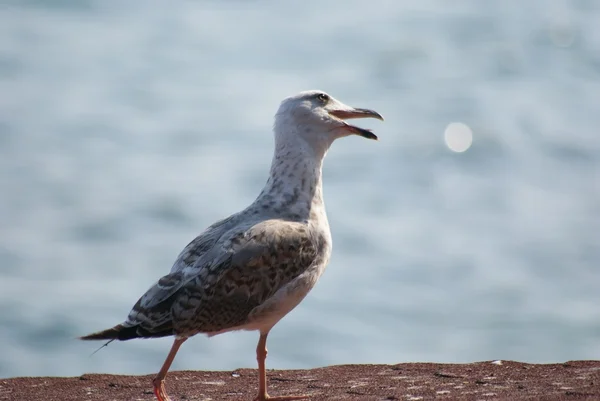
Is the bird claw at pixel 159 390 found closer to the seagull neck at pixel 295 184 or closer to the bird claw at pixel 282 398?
Result: the bird claw at pixel 282 398

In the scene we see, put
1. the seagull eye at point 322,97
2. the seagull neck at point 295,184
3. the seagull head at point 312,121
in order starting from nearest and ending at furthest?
the seagull neck at point 295,184, the seagull head at point 312,121, the seagull eye at point 322,97

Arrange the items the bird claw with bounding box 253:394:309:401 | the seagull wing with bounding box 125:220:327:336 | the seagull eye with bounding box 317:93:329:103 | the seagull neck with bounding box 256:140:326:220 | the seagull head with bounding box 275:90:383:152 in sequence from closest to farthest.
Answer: the seagull wing with bounding box 125:220:327:336 < the bird claw with bounding box 253:394:309:401 < the seagull neck with bounding box 256:140:326:220 < the seagull head with bounding box 275:90:383:152 < the seagull eye with bounding box 317:93:329:103

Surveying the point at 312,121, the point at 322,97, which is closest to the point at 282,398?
the point at 312,121

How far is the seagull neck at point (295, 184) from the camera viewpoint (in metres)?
7.82

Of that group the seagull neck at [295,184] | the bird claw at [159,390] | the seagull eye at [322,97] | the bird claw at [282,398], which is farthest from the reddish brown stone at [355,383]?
the seagull eye at [322,97]

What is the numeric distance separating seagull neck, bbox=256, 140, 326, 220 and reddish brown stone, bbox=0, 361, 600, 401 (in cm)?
118

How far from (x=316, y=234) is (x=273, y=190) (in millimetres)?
496

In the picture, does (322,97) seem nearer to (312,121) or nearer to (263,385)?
(312,121)

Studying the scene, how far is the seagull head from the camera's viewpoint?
26.6 ft

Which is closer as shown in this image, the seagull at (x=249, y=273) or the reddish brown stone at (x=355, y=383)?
the seagull at (x=249, y=273)

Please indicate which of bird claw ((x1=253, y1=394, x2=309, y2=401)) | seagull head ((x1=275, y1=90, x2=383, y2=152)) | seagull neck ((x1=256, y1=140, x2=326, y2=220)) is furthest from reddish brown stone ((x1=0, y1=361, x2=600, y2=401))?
seagull head ((x1=275, y1=90, x2=383, y2=152))

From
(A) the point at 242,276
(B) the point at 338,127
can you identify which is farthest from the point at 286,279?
(B) the point at 338,127

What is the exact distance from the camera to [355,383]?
7.95 m

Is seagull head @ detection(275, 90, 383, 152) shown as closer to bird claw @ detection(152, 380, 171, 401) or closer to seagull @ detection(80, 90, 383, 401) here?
seagull @ detection(80, 90, 383, 401)
